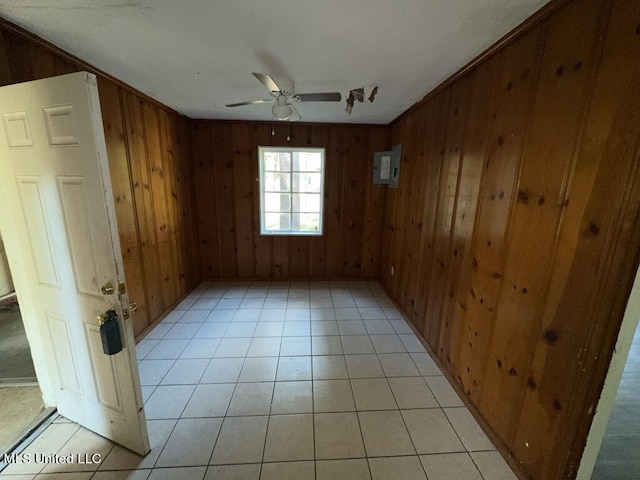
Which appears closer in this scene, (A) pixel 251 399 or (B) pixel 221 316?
(A) pixel 251 399

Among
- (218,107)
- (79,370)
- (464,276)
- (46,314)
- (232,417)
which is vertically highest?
(218,107)

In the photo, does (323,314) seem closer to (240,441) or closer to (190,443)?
(240,441)

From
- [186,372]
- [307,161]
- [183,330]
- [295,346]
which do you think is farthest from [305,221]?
[186,372]

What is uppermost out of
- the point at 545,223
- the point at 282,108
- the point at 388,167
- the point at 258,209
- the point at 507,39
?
the point at 507,39

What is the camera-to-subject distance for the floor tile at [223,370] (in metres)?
2.04

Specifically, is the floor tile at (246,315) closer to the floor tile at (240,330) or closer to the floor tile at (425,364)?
the floor tile at (240,330)

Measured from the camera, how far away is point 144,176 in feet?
8.65

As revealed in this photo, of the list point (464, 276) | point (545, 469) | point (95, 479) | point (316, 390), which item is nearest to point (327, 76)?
point (464, 276)

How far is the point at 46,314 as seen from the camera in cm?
149

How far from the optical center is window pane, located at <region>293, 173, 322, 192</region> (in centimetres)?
386

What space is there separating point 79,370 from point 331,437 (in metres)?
1.50

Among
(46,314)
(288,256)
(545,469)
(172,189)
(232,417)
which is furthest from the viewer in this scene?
(288,256)

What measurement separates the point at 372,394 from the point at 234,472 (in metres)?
0.99

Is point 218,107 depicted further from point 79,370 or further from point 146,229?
point 79,370
